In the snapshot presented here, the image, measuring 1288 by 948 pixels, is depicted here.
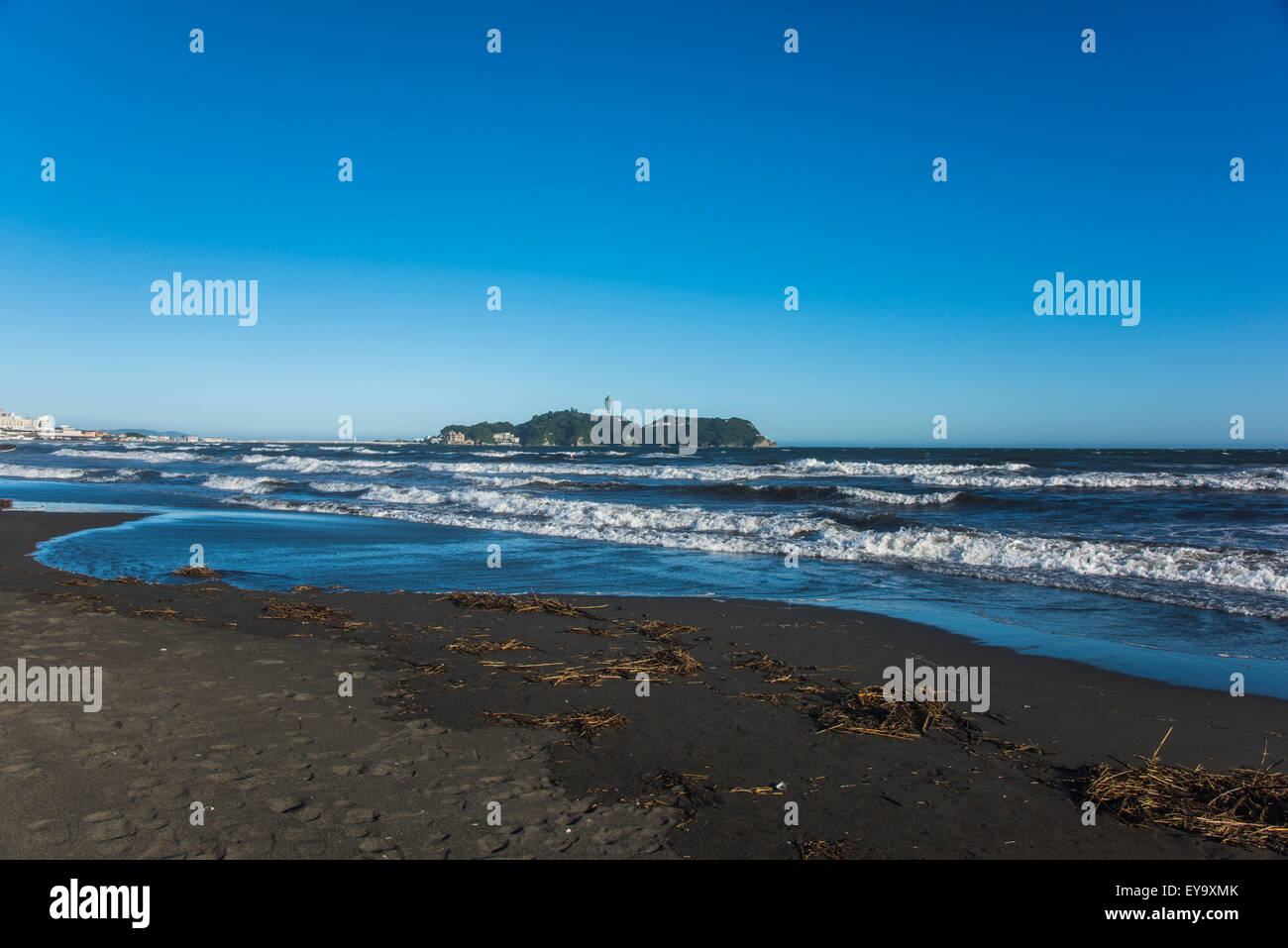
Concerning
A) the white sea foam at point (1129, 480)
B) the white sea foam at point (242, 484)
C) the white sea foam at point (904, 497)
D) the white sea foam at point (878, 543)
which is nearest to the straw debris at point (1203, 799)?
the white sea foam at point (878, 543)

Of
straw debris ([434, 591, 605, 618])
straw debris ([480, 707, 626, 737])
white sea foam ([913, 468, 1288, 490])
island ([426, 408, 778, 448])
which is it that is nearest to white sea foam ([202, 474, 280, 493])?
straw debris ([434, 591, 605, 618])

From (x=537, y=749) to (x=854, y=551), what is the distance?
11275mm

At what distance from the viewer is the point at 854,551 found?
1470 centimetres

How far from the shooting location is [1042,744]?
4.96 m

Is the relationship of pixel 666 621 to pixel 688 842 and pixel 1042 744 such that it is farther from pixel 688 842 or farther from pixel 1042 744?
pixel 688 842

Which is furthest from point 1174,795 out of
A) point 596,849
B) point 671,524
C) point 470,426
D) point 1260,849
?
point 470,426

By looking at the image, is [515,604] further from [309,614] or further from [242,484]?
[242,484]

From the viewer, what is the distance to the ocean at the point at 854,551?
357 inches

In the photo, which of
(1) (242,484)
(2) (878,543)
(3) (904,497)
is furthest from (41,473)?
(2) (878,543)

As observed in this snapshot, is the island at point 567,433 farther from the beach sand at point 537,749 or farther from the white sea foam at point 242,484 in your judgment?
the beach sand at point 537,749

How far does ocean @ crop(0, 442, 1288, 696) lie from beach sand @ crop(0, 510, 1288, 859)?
2.14 meters

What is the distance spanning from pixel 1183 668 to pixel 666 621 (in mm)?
5350

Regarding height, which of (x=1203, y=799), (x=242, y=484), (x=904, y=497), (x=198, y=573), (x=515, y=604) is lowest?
(x=1203, y=799)
